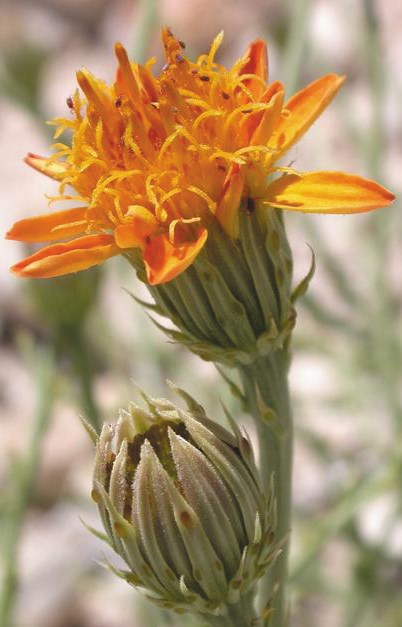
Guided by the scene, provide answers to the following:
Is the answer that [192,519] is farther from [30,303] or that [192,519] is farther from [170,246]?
[30,303]

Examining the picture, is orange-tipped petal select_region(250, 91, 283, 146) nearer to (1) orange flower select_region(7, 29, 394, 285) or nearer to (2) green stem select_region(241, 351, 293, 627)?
(1) orange flower select_region(7, 29, 394, 285)

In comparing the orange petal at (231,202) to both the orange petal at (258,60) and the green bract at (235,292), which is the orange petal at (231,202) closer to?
the green bract at (235,292)

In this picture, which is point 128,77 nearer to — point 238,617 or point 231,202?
point 231,202

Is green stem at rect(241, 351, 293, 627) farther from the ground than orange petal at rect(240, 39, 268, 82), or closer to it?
closer to it

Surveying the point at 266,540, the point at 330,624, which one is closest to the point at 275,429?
the point at 266,540

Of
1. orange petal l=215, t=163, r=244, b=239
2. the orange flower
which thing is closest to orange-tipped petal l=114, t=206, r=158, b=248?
the orange flower

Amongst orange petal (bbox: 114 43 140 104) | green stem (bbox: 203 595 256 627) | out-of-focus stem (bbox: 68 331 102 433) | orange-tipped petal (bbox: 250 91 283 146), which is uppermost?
out-of-focus stem (bbox: 68 331 102 433)
